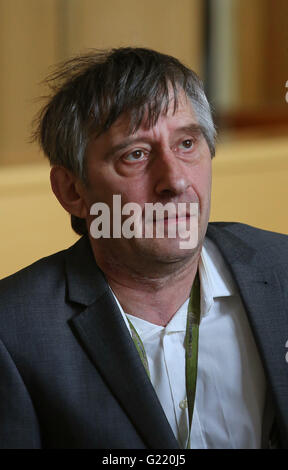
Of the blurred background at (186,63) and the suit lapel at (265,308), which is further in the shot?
the blurred background at (186,63)

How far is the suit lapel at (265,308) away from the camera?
138 centimetres

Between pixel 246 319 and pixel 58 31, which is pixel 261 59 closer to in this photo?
pixel 58 31

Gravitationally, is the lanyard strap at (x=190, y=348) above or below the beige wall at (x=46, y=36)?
below

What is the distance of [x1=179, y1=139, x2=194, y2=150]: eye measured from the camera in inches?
53.7

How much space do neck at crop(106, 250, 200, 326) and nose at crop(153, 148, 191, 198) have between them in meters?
0.18

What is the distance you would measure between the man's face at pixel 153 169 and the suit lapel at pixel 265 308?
0.19m

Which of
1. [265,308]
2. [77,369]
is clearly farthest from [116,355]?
[265,308]

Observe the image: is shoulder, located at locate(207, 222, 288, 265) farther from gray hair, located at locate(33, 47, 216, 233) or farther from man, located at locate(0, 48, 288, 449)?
gray hair, located at locate(33, 47, 216, 233)

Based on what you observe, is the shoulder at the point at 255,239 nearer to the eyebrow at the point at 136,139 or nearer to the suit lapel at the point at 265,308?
the suit lapel at the point at 265,308

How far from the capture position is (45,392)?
51.6 inches

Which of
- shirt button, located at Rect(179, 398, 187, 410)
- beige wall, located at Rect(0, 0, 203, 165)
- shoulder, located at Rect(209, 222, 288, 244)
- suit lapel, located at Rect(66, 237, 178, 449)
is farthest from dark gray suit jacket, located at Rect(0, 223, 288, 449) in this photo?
beige wall, located at Rect(0, 0, 203, 165)

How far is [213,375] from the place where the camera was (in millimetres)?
1424

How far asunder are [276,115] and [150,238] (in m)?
4.60

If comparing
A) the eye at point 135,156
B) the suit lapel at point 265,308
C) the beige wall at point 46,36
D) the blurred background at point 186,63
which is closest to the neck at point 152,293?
the suit lapel at point 265,308
